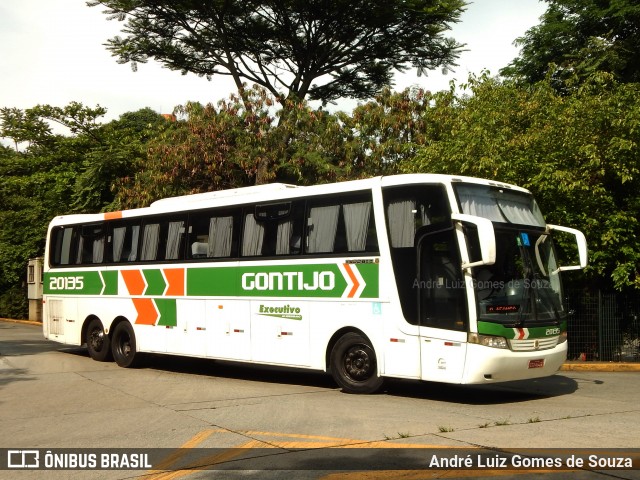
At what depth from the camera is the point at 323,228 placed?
13.6 metres

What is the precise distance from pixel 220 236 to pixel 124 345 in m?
4.31

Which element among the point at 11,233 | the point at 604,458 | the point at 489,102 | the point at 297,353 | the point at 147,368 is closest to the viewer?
the point at 604,458

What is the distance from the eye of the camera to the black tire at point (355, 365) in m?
12.8

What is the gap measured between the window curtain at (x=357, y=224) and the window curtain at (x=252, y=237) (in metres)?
2.17

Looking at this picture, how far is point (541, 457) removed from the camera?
7.65 m

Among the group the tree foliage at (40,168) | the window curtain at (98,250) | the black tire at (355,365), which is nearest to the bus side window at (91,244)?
the window curtain at (98,250)

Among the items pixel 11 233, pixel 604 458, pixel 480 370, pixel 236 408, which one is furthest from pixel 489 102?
pixel 11 233

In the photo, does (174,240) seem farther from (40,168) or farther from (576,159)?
(40,168)

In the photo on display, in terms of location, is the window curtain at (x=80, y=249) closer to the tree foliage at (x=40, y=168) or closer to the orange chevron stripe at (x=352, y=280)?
the orange chevron stripe at (x=352, y=280)

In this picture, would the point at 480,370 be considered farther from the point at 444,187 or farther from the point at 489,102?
the point at 489,102

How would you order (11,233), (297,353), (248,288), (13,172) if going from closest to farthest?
(297,353), (248,288), (11,233), (13,172)

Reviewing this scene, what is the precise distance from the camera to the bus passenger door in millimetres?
11508

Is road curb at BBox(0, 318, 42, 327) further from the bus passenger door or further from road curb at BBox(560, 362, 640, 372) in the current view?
the bus passenger door

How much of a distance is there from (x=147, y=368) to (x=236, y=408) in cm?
714
